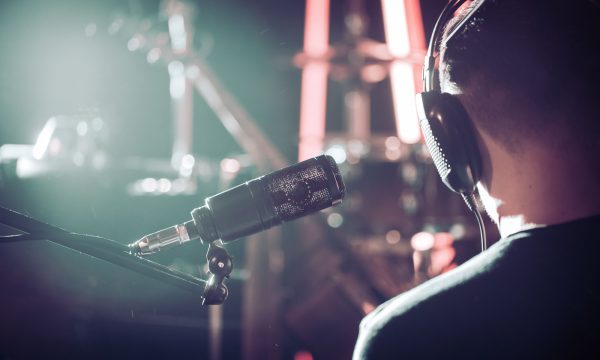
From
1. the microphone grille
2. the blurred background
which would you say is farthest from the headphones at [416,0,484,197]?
the blurred background

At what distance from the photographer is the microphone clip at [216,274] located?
96cm

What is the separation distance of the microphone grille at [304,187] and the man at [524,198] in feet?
0.86

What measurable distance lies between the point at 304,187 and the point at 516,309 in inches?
17.2

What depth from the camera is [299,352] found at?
2.90 meters

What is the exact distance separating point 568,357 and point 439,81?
1.91 feet

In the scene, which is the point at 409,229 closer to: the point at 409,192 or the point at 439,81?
the point at 409,192

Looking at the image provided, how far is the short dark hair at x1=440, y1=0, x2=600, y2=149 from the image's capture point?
32.7 inches

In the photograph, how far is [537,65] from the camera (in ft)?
2.75

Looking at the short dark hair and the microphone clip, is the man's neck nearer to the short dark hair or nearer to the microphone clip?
the short dark hair

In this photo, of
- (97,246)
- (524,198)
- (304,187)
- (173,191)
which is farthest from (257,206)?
(173,191)

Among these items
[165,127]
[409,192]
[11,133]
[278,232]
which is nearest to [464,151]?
[278,232]

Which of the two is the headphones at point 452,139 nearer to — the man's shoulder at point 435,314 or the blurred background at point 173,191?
the man's shoulder at point 435,314

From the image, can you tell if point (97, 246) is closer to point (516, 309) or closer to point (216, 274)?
point (216, 274)

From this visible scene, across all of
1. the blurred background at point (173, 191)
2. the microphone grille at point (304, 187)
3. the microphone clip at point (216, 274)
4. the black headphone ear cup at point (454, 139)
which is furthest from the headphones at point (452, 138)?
the blurred background at point (173, 191)
